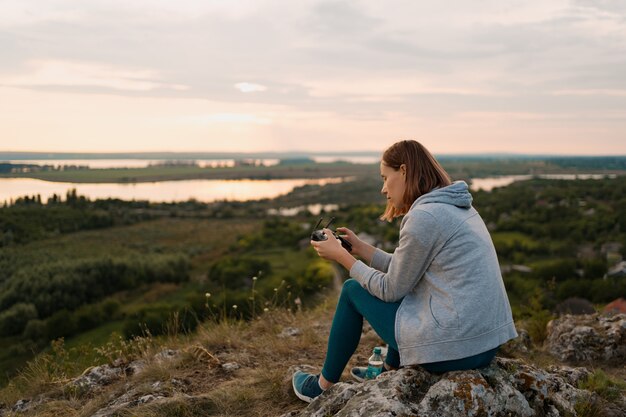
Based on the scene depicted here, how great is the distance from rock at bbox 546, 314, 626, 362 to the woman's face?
11.3ft

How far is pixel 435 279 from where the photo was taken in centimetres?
252

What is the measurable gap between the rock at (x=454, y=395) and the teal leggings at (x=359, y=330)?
0.22 feet

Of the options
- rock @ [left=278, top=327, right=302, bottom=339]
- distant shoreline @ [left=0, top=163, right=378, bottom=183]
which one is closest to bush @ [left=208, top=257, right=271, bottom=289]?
distant shoreline @ [left=0, top=163, right=378, bottom=183]

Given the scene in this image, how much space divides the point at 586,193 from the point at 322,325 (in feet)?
221

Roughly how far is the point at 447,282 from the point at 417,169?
673mm

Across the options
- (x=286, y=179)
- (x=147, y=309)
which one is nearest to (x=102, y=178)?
(x=147, y=309)

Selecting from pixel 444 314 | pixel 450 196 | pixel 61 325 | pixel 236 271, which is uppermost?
pixel 450 196

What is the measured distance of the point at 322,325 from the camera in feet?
19.9

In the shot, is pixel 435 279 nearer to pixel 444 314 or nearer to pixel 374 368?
pixel 444 314

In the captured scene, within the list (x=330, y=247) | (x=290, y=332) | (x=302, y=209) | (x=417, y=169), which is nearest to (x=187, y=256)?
(x=302, y=209)

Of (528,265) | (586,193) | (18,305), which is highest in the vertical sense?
(586,193)

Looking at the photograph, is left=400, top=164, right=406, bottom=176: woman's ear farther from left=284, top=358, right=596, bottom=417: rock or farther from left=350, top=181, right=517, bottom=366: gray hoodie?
left=284, top=358, right=596, bottom=417: rock

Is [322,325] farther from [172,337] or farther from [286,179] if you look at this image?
[286,179]

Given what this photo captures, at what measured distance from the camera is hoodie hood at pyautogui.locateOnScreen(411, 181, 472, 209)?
2.54 m
